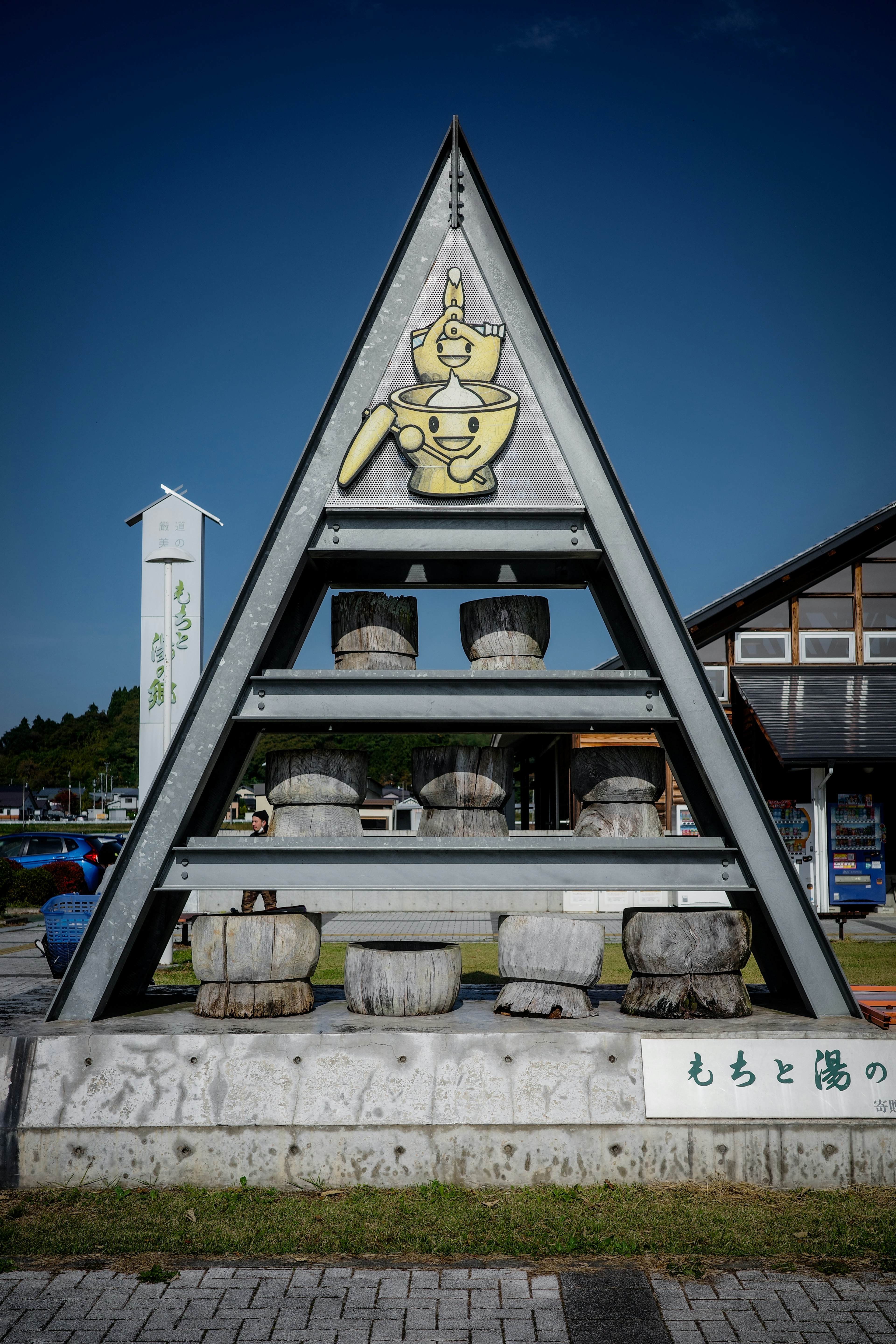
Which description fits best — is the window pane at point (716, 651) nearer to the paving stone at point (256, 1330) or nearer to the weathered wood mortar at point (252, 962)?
the weathered wood mortar at point (252, 962)

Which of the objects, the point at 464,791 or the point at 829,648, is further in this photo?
the point at 829,648

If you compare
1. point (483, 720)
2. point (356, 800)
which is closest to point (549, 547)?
Result: point (483, 720)

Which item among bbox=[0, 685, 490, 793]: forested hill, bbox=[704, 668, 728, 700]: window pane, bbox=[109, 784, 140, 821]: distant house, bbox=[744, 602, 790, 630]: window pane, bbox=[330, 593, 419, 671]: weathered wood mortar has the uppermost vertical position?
bbox=[744, 602, 790, 630]: window pane

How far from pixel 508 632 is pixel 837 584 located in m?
16.8

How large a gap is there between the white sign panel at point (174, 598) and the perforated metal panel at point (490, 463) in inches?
285

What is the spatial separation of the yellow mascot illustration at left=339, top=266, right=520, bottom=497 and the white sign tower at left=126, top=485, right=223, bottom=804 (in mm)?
7240

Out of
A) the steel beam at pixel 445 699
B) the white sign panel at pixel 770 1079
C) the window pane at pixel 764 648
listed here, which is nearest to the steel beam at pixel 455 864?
the steel beam at pixel 445 699

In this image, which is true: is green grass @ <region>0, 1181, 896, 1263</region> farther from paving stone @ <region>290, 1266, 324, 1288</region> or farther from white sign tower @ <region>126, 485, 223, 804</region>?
white sign tower @ <region>126, 485, 223, 804</region>

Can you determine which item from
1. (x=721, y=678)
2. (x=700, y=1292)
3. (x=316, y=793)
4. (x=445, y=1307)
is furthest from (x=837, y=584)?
(x=445, y=1307)

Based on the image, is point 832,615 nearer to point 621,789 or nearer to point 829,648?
point 829,648

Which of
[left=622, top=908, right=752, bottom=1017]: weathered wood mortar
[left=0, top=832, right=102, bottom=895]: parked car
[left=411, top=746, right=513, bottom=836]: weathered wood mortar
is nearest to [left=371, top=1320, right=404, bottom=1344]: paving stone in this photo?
[left=622, top=908, right=752, bottom=1017]: weathered wood mortar

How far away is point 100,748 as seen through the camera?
139 meters

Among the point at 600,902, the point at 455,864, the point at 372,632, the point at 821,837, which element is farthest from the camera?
the point at 821,837

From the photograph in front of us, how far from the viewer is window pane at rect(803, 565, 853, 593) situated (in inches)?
Result: 808
